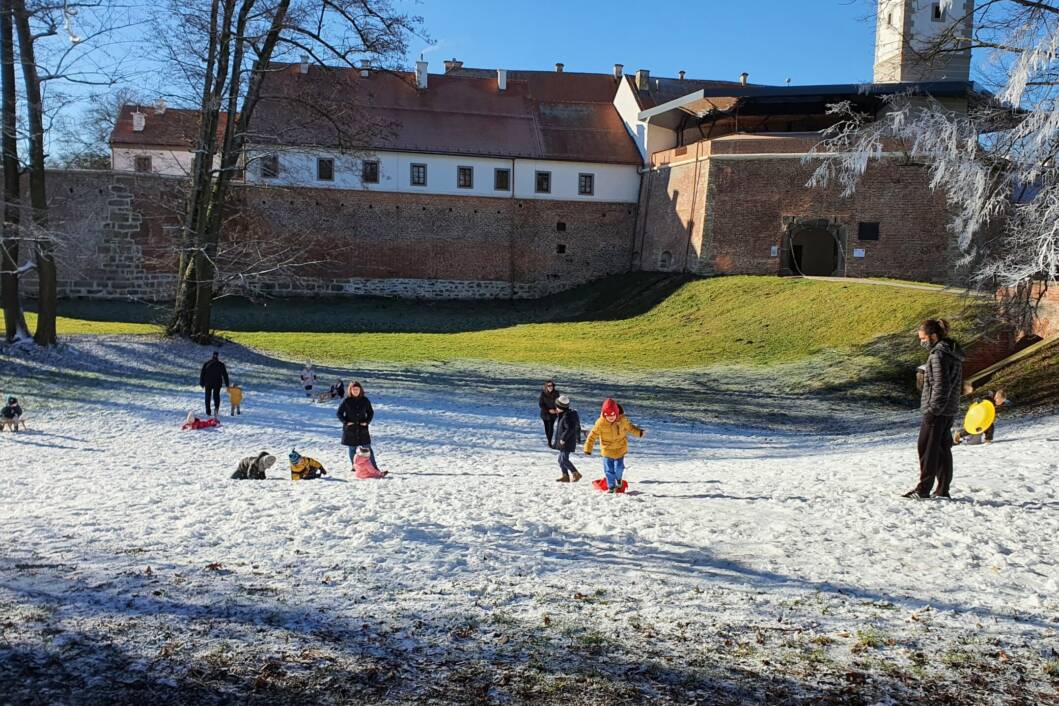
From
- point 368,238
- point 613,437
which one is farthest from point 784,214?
point 613,437

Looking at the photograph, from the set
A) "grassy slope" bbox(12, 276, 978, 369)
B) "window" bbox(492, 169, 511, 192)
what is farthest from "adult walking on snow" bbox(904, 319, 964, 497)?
"window" bbox(492, 169, 511, 192)

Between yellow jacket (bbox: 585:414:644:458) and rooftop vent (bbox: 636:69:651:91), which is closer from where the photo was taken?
yellow jacket (bbox: 585:414:644:458)

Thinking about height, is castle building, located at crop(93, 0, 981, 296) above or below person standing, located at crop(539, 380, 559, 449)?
above

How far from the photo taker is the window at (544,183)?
43656 mm

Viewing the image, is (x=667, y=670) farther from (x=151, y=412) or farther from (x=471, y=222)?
(x=471, y=222)

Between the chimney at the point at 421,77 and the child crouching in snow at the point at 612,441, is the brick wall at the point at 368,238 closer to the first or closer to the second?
the chimney at the point at 421,77

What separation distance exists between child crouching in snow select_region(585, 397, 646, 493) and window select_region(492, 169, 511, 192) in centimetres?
3393

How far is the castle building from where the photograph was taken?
3466 cm

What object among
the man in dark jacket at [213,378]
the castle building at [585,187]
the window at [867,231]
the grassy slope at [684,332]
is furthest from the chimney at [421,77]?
the man in dark jacket at [213,378]

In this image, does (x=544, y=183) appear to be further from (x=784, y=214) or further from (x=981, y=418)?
(x=981, y=418)

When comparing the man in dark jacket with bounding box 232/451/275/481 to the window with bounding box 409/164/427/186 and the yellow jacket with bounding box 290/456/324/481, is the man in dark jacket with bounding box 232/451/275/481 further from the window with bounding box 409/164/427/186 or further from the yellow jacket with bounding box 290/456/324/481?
the window with bounding box 409/164/427/186

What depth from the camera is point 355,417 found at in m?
11.9

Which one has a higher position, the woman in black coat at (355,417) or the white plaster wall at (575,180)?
the white plaster wall at (575,180)

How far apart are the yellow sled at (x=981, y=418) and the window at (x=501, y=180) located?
3269 cm
